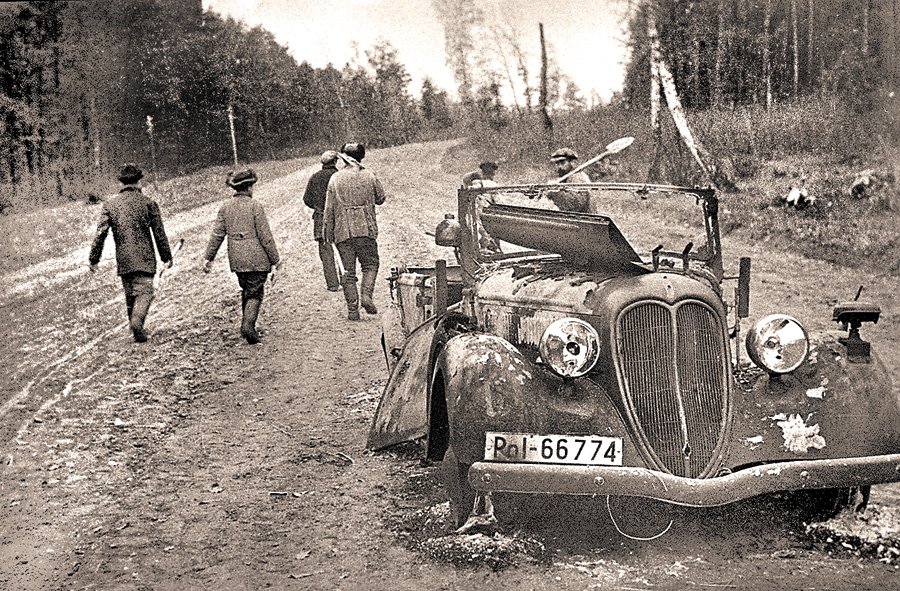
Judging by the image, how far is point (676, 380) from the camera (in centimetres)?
314

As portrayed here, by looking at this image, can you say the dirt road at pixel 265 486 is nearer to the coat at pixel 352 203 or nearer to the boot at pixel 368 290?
the boot at pixel 368 290

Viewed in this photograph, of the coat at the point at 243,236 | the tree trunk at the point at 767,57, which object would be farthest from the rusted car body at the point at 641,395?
the tree trunk at the point at 767,57

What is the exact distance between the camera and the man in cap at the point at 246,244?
6.56 metres

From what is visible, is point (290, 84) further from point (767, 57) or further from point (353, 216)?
point (767, 57)

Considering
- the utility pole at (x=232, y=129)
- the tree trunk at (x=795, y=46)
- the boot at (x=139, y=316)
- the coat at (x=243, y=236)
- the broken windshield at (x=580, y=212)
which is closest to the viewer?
the broken windshield at (x=580, y=212)

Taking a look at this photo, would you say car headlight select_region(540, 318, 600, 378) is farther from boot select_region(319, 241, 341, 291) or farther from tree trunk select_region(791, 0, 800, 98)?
tree trunk select_region(791, 0, 800, 98)

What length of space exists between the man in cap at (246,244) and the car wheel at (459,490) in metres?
3.83

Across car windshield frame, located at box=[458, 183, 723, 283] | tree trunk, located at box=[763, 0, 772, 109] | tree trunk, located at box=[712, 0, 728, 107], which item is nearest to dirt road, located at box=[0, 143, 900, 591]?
car windshield frame, located at box=[458, 183, 723, 283]

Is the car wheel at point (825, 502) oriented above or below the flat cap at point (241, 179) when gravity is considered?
below

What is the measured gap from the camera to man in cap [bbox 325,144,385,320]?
717 centimetres

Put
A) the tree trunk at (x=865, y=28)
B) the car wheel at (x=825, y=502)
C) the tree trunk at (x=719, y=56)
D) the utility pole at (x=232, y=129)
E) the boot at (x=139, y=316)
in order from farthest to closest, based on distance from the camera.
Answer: the tree trunk at (x=719, y=56), the utility pole at (x=232, y=129), the boot at (x=139, y=316), the tree trunk at (x=865, y=28), the car wheel at (x=825, y=502)

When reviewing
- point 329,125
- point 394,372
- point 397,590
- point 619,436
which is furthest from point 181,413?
point 329,125

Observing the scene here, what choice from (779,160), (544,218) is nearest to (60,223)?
(544,218)

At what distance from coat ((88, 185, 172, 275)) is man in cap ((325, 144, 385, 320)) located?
152 centimetres
